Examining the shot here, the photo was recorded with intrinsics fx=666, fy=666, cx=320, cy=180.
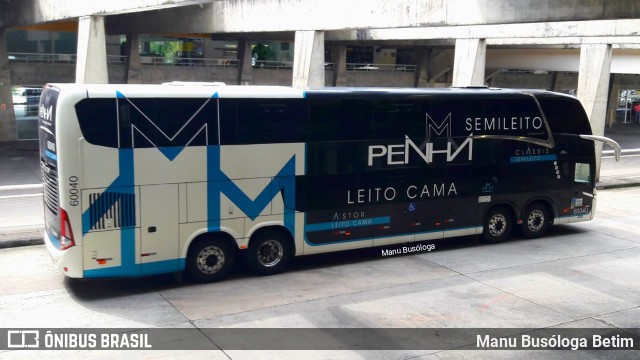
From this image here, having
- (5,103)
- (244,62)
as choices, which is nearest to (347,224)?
(5,103)

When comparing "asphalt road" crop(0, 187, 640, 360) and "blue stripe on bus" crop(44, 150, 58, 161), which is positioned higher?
"blue stripe on bus" crop(44, 150, 58, 161)

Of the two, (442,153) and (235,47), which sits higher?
(235,47)

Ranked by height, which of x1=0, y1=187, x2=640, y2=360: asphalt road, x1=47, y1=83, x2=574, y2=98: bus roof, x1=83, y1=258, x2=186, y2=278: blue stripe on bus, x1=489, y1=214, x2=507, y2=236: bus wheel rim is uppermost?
x1=47, y1=83, x2=574, y2=98: bus roof

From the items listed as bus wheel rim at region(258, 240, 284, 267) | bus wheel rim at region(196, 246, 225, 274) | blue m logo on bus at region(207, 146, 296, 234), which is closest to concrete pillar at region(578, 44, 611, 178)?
blue m logo on bus at region(207, 146, 296, 234)

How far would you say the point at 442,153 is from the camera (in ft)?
42.8

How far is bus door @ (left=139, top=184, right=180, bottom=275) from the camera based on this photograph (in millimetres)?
10320

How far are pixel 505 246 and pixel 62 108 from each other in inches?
365

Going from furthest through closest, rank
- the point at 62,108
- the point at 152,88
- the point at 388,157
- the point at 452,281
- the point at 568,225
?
the point at 568,225
the point at 388,157
the point at 452,281
the point at 152,88
the point at 62,108

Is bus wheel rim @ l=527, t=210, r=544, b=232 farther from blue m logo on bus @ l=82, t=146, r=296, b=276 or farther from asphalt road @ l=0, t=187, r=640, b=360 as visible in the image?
blue m logo on bus @ l=82, t=146, r=296, b=276

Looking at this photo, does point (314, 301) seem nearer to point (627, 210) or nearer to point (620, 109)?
point (627, 210)

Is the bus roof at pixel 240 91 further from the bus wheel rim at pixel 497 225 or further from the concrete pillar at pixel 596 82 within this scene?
the concrete pillar at pixel 596 82

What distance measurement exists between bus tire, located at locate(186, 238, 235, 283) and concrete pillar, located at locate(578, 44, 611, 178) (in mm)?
15529

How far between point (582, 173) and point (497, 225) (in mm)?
2549

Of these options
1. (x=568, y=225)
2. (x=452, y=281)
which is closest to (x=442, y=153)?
(x=452, y=281)
